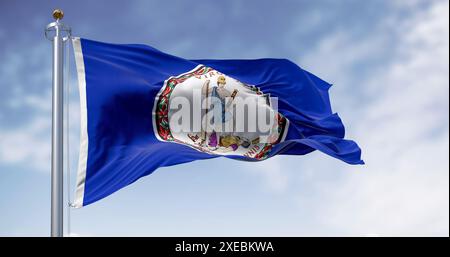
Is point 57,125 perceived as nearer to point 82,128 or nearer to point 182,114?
point 82,128

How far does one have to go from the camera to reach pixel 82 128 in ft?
29.1

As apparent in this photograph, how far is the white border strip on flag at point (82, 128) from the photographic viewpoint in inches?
322

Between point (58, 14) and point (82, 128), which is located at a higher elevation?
point (58, 14)

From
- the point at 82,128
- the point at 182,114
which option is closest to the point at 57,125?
the point at 82,128

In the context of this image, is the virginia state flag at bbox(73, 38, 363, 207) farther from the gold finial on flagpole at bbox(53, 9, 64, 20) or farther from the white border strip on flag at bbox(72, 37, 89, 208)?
the gold finial on flagpole at bbox(53, 9, 64, 20)

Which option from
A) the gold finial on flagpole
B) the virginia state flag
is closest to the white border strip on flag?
the virginia state flag

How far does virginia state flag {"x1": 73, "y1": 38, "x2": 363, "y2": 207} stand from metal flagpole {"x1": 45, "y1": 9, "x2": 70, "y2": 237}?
47 centimetres

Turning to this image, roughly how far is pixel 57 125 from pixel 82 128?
2.76 ft

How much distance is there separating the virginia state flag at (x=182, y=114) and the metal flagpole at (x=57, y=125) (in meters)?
0.47

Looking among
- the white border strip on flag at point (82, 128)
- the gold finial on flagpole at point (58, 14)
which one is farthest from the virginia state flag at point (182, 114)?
the gold finial on flagpole at point (58, 14)

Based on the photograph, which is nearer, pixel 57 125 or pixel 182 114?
pixel 57 125

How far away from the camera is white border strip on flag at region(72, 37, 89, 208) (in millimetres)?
8172
